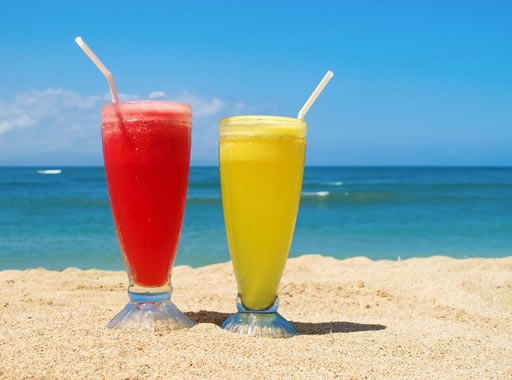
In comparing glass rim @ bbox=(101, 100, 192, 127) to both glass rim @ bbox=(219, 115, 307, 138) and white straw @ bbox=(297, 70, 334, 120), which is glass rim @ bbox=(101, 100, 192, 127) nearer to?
glass rim @ bbox=(219, 115, 307, 138)

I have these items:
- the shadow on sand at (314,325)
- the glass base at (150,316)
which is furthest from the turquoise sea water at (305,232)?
the glass base at (150,316)

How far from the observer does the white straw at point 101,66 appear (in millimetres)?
1965

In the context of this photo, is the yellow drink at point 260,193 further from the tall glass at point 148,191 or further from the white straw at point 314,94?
the tall glass at point 148,191

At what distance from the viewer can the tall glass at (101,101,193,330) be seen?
6.62ft

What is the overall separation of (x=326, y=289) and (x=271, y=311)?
50.1 inches

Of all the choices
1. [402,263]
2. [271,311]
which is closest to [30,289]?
[271,311]

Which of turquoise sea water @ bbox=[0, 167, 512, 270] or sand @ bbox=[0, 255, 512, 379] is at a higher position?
sand @ bbox=[0, 255, 512, 379]

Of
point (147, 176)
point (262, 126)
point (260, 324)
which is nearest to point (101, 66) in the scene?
point (147, 176)

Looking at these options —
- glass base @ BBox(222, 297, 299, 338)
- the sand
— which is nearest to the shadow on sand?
the sand

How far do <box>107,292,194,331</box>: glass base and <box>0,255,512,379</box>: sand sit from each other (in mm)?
66

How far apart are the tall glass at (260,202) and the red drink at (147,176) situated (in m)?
0.19

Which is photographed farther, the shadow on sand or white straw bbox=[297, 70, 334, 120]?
the shadow on sand

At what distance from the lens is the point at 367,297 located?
124 inches

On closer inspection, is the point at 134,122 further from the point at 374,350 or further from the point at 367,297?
the point at 367,297
